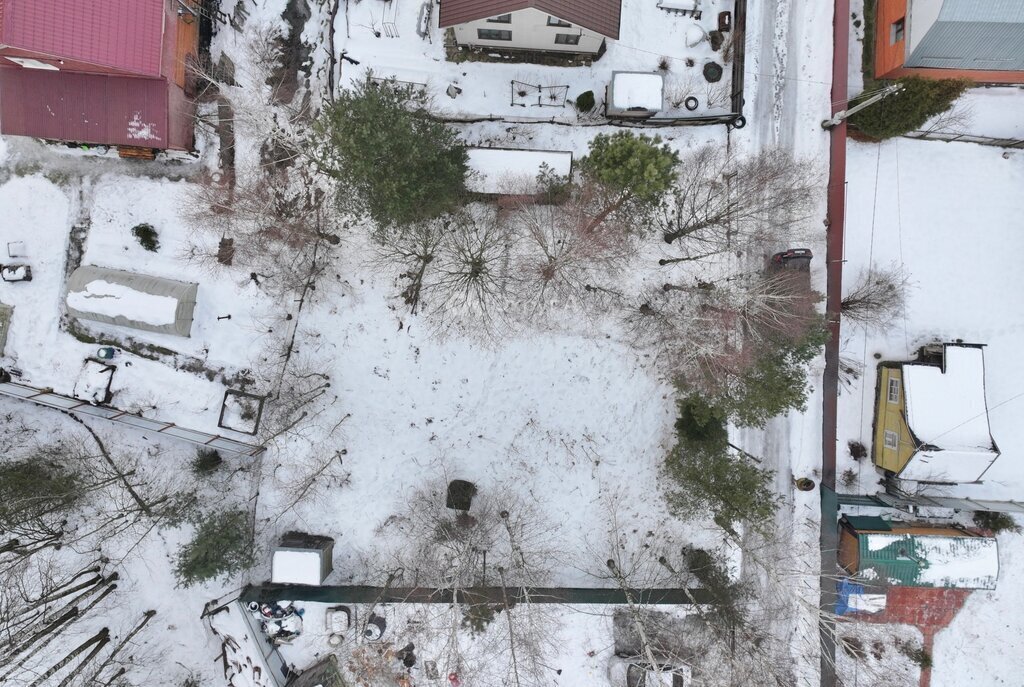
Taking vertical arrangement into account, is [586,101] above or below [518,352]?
above

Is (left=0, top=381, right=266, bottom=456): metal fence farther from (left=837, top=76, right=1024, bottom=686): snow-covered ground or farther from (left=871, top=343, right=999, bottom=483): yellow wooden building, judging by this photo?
(left=871, top=343, right=999, bottom=483): yellow wooden building

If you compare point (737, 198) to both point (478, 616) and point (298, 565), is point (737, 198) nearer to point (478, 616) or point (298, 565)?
point (478, 616)

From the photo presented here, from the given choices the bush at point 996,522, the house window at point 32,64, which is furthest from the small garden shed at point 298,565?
the bush at point 996,522

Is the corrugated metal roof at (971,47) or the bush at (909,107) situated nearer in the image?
the corrugated metal roof at (971,47)

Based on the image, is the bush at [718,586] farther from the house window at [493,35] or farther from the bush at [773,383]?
the house window at [493,35]

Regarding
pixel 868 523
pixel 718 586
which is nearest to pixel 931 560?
pixel 868 523

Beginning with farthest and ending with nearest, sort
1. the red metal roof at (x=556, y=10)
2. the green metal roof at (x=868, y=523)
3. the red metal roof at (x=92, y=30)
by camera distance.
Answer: the green metal roof at (x=868, y=523), the red metal roof at (x=556, y=10), the red metal roof at (x=92, y=30)
